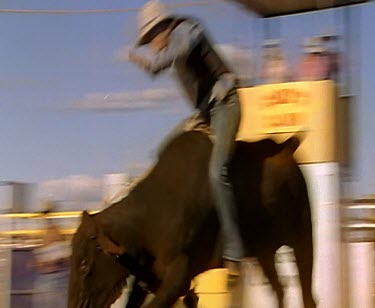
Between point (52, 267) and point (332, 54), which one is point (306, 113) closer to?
point (332, 54)

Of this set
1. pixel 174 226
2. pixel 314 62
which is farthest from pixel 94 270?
pixel 314 62

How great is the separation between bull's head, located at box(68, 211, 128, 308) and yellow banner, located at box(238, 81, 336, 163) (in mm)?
1433

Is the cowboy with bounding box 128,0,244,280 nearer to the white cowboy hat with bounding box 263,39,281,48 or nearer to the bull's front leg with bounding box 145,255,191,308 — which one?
the bull's front leg with bounding box 145,255,191,308

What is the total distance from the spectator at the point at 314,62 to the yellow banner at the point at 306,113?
221 millimetres

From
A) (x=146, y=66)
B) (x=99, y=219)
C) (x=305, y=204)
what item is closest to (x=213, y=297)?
(x=305, y=204)

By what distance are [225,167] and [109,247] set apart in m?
0.69

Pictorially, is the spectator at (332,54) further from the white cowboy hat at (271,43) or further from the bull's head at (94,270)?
the bull's head at (94,270)

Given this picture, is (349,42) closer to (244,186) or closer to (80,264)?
(244,186)

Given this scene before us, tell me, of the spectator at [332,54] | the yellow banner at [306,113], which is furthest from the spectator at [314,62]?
the yellow banner at [306,113]

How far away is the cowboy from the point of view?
4.89 meters

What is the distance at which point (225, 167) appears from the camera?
5000 mm

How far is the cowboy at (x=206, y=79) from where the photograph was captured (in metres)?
4.89

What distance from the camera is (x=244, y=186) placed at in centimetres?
532

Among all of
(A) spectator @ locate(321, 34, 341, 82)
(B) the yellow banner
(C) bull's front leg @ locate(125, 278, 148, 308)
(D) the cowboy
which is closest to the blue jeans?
(D) the cowboy
